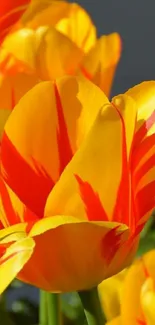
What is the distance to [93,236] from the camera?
33 centimetres

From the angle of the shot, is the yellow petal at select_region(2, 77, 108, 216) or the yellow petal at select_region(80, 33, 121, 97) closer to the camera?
the yellow petal at select_region(2, 77, 108, 216)

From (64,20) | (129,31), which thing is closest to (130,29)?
(129,31)

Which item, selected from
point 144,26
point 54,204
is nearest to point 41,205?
point 54,204

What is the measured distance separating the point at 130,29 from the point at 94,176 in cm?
106

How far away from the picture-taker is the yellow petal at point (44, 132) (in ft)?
1.11

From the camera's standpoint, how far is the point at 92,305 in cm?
36

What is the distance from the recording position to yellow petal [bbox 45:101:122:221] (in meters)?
0.32

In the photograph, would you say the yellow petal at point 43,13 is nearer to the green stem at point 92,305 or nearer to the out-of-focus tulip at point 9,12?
the out-of-focus tulip at point 9,12

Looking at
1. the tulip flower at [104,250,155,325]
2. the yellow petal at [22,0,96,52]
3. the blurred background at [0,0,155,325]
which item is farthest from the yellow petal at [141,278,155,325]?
the blurred background at [0,0,155,325]

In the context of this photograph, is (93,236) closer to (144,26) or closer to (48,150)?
(48,150)

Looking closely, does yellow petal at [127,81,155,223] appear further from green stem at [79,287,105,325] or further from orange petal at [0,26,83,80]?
orange petal at [0,26,83,80]

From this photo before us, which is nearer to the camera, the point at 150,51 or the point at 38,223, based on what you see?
the point at 38,223

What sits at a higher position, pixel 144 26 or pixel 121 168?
pixel 121 168

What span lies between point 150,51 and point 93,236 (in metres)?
1.07
